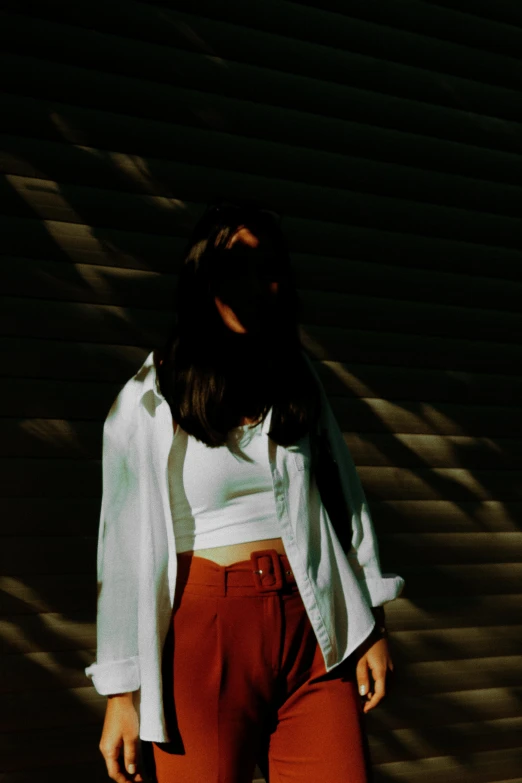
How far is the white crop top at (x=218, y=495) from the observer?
2047 millimetres

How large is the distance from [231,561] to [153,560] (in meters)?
0.18

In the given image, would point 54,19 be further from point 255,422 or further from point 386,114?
point 255,422

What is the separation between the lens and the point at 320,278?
12.5 ft

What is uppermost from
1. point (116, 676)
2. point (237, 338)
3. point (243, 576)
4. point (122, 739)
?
point (237, 338)

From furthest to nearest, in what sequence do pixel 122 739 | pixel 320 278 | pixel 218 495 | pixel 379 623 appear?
pixel 320 278 → pixel 379 623 → pixel 218 495 → pixel 122 739

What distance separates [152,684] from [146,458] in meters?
0.52

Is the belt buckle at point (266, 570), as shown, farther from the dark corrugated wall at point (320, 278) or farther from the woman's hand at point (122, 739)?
the dark corrugated wall at point (320, 278)

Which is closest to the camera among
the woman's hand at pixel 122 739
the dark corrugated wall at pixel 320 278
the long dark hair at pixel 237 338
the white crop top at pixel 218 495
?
the woman's hand at pixel 122 739

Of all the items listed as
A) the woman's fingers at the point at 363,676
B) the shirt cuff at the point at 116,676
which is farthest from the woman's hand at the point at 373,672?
the shirt cuff at the point at 116,676

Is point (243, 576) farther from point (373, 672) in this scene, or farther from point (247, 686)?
point (373, 672)

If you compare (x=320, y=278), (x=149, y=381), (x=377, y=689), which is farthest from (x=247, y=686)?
(x=320, y=278)

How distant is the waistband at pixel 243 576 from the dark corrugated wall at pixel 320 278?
55.1 inches

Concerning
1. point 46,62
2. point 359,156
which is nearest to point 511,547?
point 359,156

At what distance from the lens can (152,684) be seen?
1.94 meters
